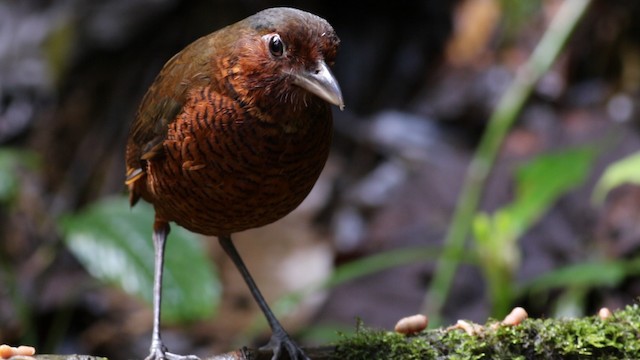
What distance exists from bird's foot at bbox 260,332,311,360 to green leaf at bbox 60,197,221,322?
161cm

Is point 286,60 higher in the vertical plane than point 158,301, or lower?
higher

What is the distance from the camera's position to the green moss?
2.73m

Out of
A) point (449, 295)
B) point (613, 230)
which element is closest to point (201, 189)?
point (449, 295)

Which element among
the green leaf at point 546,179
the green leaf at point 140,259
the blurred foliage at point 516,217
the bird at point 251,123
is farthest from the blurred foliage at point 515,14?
the bird at point 251,123

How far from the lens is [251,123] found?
9.09 feet

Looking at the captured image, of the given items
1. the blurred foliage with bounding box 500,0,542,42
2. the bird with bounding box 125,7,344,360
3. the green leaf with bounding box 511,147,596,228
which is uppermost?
the blurred foliage with bounding box 500,0,542,42

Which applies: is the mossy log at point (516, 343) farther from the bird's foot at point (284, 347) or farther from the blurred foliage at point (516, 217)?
the blurred foliage at point (516, 217)

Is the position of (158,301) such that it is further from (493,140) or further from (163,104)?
(493,140)

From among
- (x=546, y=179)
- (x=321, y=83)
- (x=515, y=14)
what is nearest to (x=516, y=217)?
(x=546, y=179)

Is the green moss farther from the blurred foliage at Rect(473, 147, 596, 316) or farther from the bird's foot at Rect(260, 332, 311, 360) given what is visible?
the blurred foliage at Rect(473, 147, 596, 316)

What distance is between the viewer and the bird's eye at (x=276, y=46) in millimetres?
2738

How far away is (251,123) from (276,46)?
24cm

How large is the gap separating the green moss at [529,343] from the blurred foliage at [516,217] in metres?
1.54

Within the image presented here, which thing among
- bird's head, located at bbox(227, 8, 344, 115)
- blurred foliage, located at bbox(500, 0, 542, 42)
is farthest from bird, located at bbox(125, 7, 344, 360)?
blurred foliage, located at bbox(500, 0, 542, 42)
